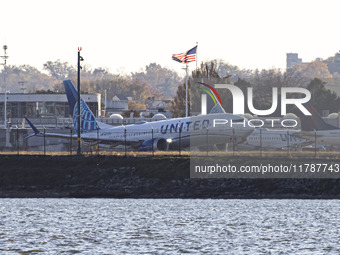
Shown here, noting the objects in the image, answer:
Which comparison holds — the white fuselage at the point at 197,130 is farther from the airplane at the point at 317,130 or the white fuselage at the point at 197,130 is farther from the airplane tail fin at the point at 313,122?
the airplane tail fin at the point at 313,122

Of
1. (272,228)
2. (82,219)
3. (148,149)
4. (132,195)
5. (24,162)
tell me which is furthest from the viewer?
(148,149)

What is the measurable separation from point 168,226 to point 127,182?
79.5 ft

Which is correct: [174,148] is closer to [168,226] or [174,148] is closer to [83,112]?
[83,112]

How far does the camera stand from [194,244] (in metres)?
47.4

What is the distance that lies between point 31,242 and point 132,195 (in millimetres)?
30603

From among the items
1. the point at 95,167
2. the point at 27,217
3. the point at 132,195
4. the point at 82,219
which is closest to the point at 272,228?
the point at 82,219

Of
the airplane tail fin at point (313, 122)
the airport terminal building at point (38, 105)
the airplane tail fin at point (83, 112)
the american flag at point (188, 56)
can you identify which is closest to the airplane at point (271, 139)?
the airplane tail fin at point (313, 122)

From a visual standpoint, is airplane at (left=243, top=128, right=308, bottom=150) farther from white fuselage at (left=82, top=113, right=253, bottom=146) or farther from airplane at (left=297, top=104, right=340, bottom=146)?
white fuselage at (left=82, top=113, right=253, bottom=146)

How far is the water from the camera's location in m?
45.8

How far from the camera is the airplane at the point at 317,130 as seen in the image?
294 feet

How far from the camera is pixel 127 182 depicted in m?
79.9

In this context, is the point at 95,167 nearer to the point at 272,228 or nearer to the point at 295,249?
the point at 272,228

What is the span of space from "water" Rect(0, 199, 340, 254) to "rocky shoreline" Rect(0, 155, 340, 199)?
2.19 metres

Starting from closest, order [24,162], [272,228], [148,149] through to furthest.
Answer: [272,228], [24,162], [148,149]
